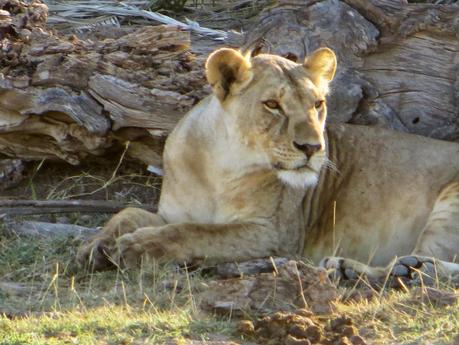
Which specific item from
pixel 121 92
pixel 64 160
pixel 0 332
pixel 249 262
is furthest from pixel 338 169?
pixel 0 332

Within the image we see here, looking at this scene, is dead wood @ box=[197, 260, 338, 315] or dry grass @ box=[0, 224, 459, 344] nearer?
dry grass @ box=[0, 224, 459, 344]

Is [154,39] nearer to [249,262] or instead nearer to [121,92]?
[121,92]

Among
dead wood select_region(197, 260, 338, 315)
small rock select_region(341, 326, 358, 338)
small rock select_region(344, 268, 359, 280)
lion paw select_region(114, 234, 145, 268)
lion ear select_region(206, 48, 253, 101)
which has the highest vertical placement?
lion ear select_region(206, 48, 253, 101)

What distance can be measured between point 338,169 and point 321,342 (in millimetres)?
2234

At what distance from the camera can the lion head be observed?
5.94 metres

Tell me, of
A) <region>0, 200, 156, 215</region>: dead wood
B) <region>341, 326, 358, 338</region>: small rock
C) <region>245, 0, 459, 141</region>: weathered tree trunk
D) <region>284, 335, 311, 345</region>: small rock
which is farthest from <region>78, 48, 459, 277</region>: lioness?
<region>284, 335, 311, 345</region>: small rock

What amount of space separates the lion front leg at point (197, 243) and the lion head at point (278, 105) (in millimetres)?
392

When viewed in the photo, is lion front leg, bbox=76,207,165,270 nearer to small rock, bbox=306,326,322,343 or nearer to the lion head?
the lion head

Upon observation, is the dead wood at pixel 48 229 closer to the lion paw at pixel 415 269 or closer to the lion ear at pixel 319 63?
the lion ear at pixel 319 63

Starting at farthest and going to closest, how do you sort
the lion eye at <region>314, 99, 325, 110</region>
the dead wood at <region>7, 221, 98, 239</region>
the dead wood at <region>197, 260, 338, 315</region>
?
1. the dead wood at <region>7, 221, 98, 239</region>
2. the lion eye at <region>314, 99, 325, 110</region>
3. the dead wood at <region>197, 260, 338, 315</region>

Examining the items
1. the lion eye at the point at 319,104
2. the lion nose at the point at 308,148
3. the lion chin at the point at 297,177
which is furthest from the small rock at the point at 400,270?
the lion eye at the point at 319,104

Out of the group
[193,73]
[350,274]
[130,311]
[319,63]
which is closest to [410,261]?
[350,274]

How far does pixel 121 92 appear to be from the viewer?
7.33 meters

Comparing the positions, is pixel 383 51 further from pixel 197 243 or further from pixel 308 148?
pixel 197 243
